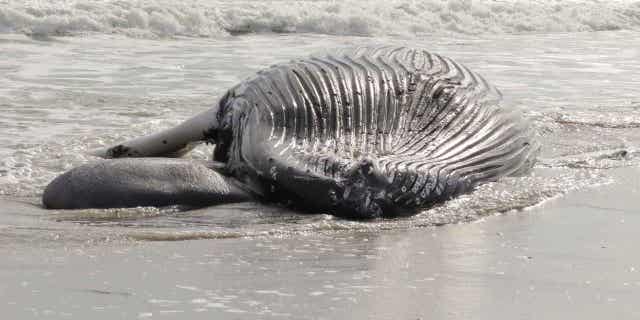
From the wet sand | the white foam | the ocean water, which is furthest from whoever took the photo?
the white foam

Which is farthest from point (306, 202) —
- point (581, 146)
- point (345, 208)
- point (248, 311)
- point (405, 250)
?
point (581, 146)

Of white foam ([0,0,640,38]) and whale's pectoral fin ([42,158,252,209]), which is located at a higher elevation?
whale's pectoral fin ([42,158,252,209])

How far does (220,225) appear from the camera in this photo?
548 centimetres

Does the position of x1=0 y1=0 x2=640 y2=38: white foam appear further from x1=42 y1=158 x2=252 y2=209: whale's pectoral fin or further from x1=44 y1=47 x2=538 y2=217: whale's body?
x1=42 y1=158 x2=252 y2=209: whale's pectoral fin

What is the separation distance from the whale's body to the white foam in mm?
9435

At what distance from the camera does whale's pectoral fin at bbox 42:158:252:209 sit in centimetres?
578

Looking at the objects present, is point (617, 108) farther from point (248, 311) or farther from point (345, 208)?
point (248, 311)

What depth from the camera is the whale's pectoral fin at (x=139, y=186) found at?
578 centimetres

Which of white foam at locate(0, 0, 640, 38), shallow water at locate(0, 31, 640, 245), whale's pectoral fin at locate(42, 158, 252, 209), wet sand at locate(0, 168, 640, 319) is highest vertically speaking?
wet sand at locate(0, 168, 640, 319)

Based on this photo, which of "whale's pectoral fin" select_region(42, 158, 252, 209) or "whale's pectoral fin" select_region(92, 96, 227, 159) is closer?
"whale's pectoral fin" select_region(42, 158, 252, 209)

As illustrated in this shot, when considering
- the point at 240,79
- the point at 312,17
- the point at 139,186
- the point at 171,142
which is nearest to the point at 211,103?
the point at 240,79

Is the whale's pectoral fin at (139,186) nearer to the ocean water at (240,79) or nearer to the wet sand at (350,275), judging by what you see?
the ocean water at (240,79)

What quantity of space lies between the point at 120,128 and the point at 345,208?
11.5ft

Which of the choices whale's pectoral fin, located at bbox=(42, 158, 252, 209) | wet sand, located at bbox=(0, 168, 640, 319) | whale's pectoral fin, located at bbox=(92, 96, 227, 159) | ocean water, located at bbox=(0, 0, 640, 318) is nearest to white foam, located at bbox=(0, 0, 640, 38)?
ocean water, located at bbox=(0, 0, 640, 318)
